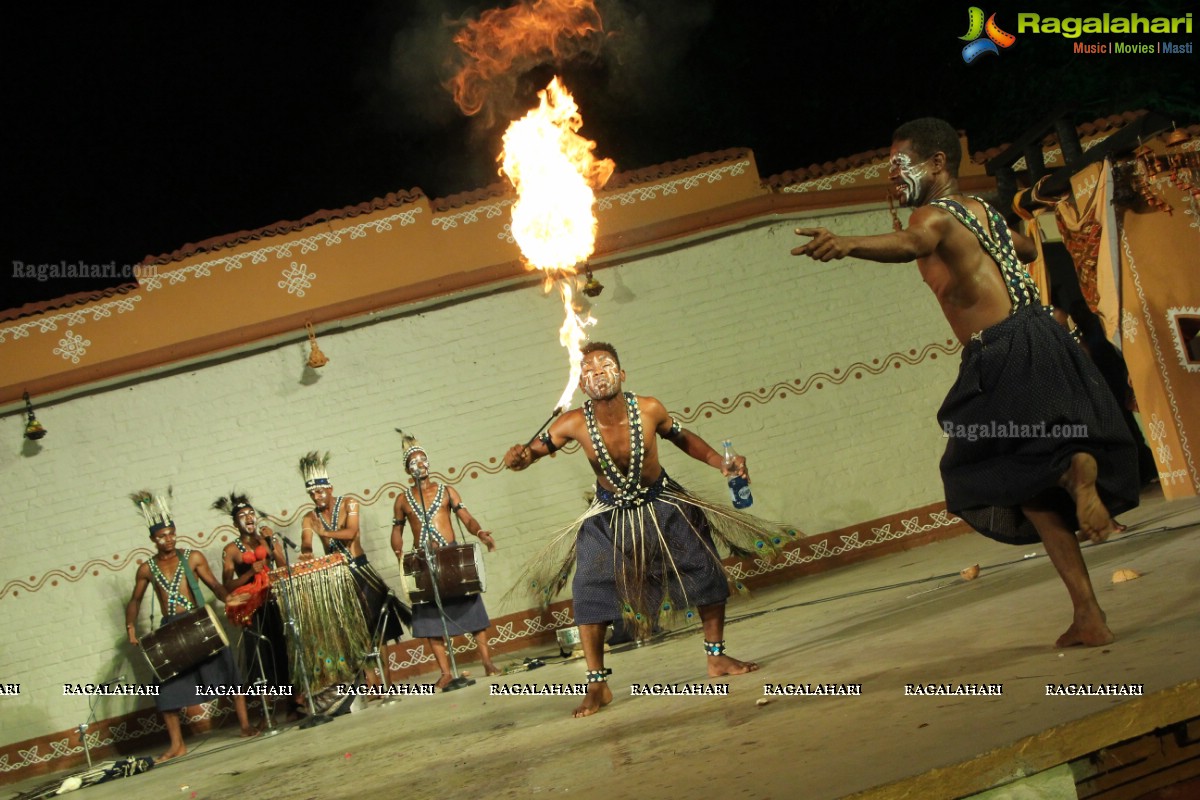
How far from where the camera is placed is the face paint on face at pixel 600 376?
219 inches

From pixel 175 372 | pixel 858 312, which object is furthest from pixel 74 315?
pixel 858 312

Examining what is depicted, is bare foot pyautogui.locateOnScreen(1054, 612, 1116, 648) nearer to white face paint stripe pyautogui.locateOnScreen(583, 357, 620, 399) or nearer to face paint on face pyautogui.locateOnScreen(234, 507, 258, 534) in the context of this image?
white face paint stripe pyautogui.locateOnScreen(583, 357, 620, 399)

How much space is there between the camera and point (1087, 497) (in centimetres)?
378

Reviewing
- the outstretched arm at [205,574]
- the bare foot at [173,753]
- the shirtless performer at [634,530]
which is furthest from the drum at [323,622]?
the shirtless performer at [634,530]

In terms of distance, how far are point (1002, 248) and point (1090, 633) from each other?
1.40 metres

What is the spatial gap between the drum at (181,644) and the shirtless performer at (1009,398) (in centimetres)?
661

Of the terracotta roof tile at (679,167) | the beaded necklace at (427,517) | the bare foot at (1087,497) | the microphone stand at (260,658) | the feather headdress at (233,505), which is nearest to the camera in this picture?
the bare foot at (1087,497)

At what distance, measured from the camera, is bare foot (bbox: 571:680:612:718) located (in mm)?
5047

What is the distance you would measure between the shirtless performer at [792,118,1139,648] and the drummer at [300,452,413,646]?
626cm

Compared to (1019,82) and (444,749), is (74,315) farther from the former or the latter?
(1019,82)

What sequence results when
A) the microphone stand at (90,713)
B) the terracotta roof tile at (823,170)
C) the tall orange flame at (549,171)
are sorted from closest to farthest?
the tall orange flame at (549,171)
the microphone stand at (90,713)
the terracotta roof tile at (823,170)

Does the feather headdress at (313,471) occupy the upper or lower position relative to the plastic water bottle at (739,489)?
upper

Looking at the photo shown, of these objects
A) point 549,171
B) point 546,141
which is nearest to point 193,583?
point 549,171

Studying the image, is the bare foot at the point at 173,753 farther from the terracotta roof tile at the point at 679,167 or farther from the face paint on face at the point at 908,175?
the face paint on face at the point at 908,175
